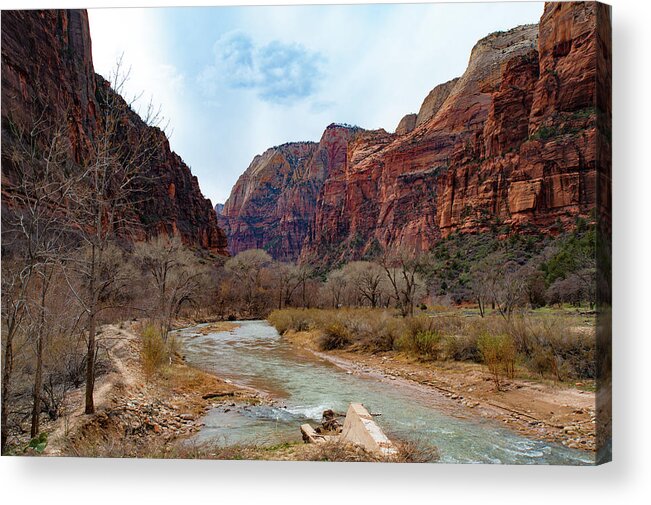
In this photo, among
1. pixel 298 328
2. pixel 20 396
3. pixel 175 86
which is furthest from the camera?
pixel 298 328

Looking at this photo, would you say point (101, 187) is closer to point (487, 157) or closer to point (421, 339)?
point (421, 339)

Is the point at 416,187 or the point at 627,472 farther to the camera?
the point at 416,187

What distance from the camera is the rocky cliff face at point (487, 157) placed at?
492 cm

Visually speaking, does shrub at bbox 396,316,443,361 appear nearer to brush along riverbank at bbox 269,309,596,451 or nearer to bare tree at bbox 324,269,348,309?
brush along riverbank at bbox 269,309,596,451

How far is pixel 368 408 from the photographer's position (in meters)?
5.75

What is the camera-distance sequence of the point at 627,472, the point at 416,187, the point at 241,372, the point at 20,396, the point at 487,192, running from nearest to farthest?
the point at 627,472 → the point at 20,396 → the point at 241,372 → the point at 487,192 → the point at 416,187

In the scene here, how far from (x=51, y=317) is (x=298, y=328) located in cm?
1219

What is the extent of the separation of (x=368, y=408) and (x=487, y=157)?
22133 millimetres

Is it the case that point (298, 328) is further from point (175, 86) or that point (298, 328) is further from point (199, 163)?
point (175, 86)

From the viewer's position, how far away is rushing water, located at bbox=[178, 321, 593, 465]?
450 cm

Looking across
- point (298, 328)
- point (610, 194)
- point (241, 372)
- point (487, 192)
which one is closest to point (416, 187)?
point (487, 192)

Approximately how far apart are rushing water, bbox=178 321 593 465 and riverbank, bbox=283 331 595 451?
0.65 ft

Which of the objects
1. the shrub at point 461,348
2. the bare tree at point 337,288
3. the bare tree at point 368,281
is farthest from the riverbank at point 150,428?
the bare tree at point 337,288

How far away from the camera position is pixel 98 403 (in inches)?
201
